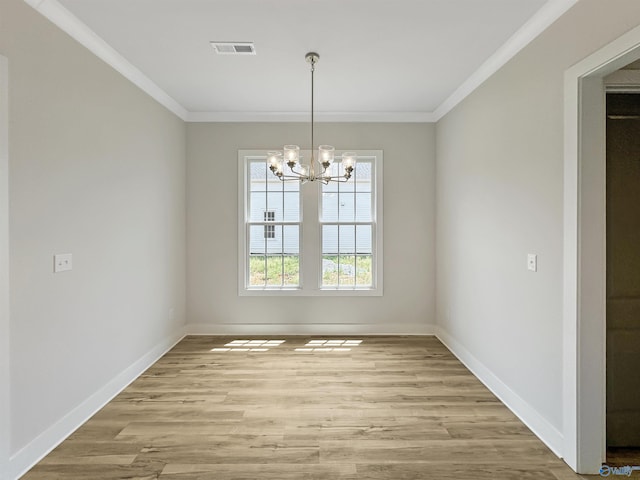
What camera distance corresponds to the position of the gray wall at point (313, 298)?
15.2 ft

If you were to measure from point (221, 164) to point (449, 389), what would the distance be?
353cm

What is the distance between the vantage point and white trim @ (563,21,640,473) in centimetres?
208

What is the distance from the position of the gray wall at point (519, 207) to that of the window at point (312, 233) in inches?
43.2

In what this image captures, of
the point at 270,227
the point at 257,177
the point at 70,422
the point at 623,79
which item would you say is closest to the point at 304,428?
the point at 70,422

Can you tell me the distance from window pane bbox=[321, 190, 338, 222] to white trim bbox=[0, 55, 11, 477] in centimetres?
324

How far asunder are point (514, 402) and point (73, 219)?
345 centimetres

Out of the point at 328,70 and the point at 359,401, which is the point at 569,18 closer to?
the point at 328,70

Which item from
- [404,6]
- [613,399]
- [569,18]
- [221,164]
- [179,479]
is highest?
[404,6]

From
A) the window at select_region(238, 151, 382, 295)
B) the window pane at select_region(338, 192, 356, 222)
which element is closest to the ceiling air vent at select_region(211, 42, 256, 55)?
the window at select_region(238, 151, 382, 295)

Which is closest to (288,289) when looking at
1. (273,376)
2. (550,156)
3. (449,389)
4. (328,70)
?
(273,376)

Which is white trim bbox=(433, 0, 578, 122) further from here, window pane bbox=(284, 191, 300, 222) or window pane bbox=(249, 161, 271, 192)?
window pane bbox=(249, 161, 271, 192)

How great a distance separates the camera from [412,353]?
160 inches

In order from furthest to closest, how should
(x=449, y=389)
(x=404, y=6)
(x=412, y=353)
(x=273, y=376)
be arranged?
(x=412, y=353)
(x=273, y=376)
(x=449, y=389)
(x=404, y=6)

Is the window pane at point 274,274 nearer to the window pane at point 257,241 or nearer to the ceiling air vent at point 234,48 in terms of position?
the window pane at point 257,241
